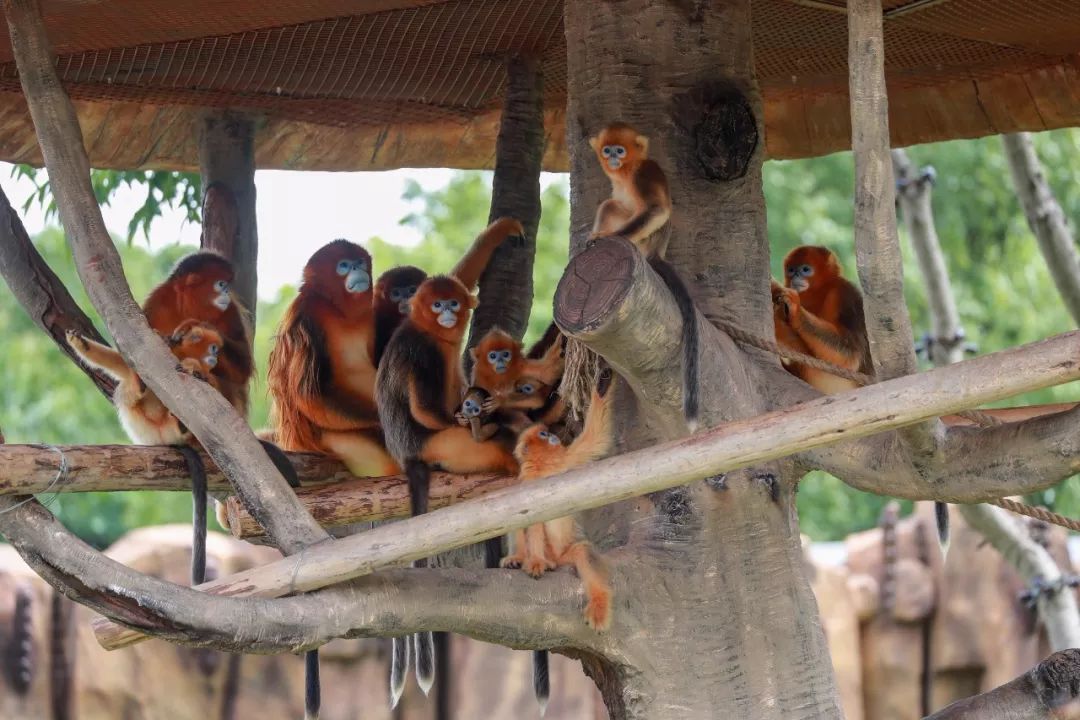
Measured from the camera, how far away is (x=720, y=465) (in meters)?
2.90

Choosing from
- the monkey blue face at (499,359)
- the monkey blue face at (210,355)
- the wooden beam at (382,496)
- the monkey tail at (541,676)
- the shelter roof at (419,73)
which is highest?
the shelter roof at (419,73)

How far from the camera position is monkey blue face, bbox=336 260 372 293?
456cm

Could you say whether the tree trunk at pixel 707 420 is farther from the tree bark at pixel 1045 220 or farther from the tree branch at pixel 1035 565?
the tree branch at pixel 1035 565

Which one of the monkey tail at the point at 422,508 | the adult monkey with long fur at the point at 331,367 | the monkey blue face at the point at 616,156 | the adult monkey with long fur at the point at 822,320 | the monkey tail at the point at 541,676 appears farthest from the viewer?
the adult monkey with long fur at the point at 331,367

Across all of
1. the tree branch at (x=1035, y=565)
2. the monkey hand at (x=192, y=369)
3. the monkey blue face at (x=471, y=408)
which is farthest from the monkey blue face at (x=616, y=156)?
the tree branch at (x=1035, y=565)

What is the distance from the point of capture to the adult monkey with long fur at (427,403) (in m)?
4.15

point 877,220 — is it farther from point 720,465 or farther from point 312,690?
point 312,690

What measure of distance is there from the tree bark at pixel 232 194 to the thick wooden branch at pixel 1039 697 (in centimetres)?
306

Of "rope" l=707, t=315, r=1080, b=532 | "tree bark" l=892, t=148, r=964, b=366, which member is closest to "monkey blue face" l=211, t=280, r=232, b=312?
"rope" l=707, t=315, r=1080, b=532

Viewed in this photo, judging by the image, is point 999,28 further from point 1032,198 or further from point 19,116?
point 19,116

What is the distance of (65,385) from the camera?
13.8 meters

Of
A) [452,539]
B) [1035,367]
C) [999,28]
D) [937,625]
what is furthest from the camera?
[937,625]

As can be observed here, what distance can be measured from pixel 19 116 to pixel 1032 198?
14.7 ft

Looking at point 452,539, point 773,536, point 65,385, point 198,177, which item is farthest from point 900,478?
point 65,385
